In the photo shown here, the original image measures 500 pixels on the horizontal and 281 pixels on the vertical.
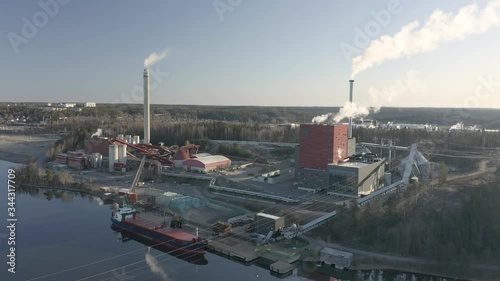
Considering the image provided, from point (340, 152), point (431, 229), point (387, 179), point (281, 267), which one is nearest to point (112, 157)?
point (340, 152)

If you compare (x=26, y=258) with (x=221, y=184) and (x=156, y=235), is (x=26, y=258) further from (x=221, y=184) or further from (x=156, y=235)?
(x=221, y=184)

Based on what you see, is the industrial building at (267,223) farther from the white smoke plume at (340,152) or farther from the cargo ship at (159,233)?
the white smoke plume at (340,152)

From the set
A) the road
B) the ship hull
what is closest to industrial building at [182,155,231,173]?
the ship hull

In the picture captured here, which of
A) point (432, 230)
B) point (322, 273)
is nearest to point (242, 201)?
point (322, 273)

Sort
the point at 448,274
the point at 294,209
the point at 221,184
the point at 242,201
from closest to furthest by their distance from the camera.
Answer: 1. the point at 448,274
2. the point at 294,209
3. the point at 242,201
4. the point at 221,184

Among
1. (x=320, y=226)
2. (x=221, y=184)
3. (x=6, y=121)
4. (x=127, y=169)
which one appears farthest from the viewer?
(x=6, y=121)

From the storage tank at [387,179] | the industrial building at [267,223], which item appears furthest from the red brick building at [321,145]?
the industrial building at [267,223]

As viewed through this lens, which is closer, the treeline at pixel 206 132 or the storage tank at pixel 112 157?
the storage tank at pixel 112 157

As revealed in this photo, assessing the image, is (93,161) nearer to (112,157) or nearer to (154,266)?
(112,157)
